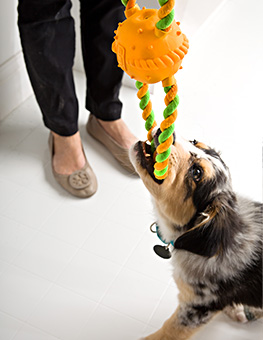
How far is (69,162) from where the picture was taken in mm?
2266

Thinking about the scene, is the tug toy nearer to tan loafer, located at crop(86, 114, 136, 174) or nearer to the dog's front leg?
the dog's front leg

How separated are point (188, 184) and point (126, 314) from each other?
2.28 ft

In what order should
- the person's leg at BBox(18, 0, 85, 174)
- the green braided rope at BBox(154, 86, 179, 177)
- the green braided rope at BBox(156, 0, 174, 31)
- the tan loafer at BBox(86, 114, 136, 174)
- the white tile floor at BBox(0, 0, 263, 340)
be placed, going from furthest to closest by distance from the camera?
the tan loafer at BBox(86, 114, 136, 174) → the person's leg at BBox(18, 0, 85, 174) → the white tile floor at BBox(0, 0, 263, 340) → the green braided rope at BBox(154, 86, 179, 177) → the green braided rope at BBox(156, 0, 174, 31)

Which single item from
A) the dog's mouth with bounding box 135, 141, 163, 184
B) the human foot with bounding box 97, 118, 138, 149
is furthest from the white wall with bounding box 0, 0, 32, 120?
the dog's mouth with bounding box 135, 141, 163, 184

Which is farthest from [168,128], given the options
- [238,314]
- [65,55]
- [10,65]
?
[10,65]

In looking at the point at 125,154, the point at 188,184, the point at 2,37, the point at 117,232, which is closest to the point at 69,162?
the point at 125,154

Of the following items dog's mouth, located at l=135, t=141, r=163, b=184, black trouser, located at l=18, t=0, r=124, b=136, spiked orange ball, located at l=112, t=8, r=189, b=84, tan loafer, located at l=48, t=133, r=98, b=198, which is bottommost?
tan loafer, located at l=48, t=133, r=98, b=198

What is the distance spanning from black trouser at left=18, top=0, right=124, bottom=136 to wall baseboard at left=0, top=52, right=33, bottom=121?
1.52 feet

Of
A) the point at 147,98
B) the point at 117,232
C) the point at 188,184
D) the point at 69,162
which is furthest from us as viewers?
the point at 69,162

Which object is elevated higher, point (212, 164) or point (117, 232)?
point (212, 164)

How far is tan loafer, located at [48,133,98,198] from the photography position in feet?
7.20

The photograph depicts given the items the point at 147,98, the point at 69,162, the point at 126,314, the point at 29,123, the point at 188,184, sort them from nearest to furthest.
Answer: the point at 147,98, the point at 188,184, the point at 126,314, the point at 69,162, the point at 29,123

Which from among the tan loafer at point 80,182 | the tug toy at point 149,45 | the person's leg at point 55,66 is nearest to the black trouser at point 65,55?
the person's leg at point 55,66

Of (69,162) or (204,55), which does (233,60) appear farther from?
(69,162)
